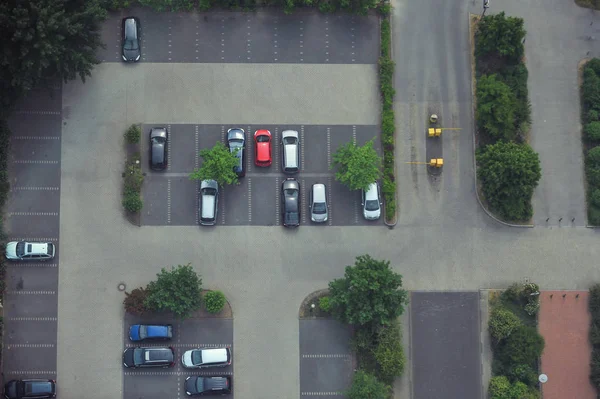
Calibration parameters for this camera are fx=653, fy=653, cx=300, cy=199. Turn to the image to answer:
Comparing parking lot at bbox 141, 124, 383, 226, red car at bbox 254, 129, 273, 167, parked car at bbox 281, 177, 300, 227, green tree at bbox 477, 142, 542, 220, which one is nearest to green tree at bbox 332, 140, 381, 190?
parking lot at bbox 141, 124, 383, 226

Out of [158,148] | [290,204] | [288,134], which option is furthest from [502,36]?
[158,148]

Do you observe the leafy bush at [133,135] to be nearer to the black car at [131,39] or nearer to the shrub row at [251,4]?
Answer: the black car at [131,39]

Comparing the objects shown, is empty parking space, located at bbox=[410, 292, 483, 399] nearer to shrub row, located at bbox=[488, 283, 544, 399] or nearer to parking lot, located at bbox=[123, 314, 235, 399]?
shrub row, located at bbox=[488, 283, 544, 399]

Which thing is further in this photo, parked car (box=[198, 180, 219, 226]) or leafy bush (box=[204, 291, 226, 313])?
parked car (box=[198, 180, 219, 226])

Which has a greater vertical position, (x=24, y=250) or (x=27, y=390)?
(x=24, y=250)

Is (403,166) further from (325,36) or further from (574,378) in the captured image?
(574,378)

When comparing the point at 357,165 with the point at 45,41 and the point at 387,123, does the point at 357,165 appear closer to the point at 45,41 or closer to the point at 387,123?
the point at 387,123

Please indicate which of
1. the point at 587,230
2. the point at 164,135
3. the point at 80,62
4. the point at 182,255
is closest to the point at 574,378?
the point at 587,230
